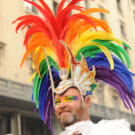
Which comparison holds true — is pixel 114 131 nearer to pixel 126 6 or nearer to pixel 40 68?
pixel 40 68

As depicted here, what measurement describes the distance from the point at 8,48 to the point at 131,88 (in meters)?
11.3

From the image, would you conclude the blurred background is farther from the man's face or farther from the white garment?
the white garment

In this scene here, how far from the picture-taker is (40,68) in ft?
14.4

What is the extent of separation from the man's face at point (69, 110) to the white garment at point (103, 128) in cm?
27

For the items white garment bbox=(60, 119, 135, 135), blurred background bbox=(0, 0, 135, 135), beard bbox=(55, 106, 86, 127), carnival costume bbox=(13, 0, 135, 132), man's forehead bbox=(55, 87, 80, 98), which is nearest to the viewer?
white garment bbox=(60, 119, 135, 135)

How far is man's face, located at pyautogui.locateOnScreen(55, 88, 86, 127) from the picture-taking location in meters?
3.81

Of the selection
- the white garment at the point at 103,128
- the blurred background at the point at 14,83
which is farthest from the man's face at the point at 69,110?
the blurred background at the point at 14,83

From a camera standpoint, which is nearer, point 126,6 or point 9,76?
point 9,76

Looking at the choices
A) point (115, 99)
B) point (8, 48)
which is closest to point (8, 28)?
point (8, 48)

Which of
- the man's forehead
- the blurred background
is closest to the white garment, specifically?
the man's forehead

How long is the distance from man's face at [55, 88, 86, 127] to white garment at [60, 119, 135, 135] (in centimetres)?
27

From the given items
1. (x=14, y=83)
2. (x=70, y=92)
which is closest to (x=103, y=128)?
(x=70, y=92)

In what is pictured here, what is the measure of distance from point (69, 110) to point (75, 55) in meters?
0.69

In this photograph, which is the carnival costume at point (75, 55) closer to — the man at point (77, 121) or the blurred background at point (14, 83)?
the man at point (77, 121)
